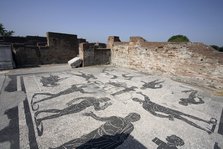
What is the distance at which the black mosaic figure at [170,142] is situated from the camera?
8.84ft

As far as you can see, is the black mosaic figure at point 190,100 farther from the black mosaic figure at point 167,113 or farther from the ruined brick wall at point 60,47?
the ruined brick wall at point 60,47

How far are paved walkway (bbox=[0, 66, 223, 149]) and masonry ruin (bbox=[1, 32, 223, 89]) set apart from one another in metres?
1.38

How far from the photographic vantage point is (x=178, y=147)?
8.81 ft

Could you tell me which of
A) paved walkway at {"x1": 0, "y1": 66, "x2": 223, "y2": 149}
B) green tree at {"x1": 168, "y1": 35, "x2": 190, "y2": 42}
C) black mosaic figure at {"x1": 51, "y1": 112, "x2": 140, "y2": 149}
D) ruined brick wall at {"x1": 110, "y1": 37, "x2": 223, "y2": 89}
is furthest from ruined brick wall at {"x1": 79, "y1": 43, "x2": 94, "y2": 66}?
green tree at {"x1": 168, "y1": 35, "x2": 190, "y2": 42}

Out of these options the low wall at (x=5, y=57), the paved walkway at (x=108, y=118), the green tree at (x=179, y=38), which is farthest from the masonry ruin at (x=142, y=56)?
the green tree at (x=179, y=38)

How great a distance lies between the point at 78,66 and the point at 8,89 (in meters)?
5.66

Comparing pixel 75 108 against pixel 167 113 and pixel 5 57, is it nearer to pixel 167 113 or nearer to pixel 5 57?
pixel 167 113

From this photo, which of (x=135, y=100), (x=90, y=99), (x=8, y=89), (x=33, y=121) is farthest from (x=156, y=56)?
(x=8, y=89)

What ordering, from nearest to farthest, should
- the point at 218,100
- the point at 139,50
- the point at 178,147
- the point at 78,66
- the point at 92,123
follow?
the point at 178,147 < the point at 92,123 < the point at 218,100 < the point at 139,50 < the point at 78,66

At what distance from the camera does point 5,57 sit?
9.09 metres

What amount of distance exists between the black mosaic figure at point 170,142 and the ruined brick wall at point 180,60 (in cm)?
489

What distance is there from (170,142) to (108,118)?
5.09ft

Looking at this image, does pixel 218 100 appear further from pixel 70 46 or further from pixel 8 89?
pixel 70 46

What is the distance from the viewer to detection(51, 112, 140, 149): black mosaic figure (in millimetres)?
2629
